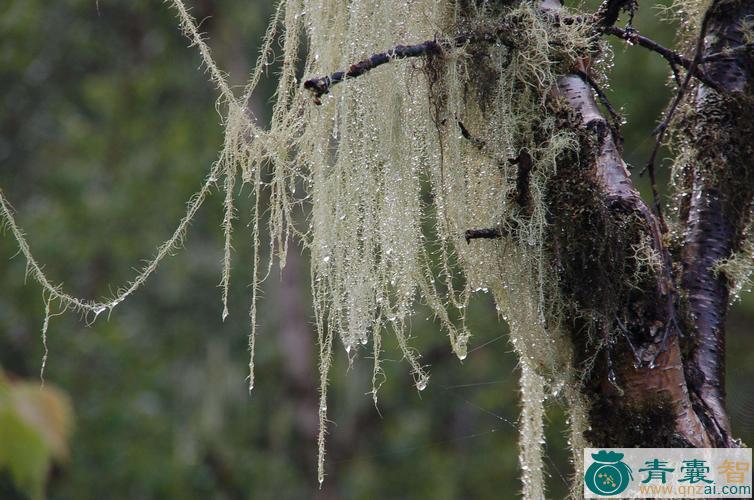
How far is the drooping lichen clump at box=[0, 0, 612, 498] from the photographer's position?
1021 millimetres

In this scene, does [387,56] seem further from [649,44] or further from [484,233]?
[649,44]

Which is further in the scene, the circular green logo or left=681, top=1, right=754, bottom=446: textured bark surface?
left=681, top=1, right=754, bottom=446: textured bark surface

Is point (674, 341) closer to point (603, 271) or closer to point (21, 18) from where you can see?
point (603, 271)

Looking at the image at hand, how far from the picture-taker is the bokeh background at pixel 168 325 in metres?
4.61

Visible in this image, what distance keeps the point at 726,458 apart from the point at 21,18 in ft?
15.9

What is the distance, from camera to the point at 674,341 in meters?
0.94

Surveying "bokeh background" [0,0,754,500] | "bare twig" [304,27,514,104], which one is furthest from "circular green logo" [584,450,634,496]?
"bokeh background" [0,0,754,500]

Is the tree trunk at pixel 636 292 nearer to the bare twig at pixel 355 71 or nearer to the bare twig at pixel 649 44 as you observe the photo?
the bare twig at pixel 649 44

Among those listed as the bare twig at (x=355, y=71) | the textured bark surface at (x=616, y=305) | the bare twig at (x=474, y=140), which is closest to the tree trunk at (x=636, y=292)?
the textured bark surface at (x=616, y=305)

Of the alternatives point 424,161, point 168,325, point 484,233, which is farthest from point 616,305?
point 168,325

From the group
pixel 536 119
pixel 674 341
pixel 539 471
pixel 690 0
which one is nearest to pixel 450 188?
pixel 536 119
